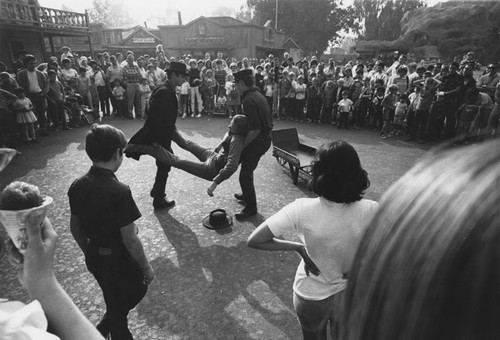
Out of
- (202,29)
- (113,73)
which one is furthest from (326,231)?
(202,29)

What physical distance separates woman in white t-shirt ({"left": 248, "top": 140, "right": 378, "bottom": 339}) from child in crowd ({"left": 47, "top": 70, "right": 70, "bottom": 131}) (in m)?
10.5

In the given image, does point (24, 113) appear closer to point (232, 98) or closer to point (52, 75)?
point (52, 75)

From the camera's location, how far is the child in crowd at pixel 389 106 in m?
10.2

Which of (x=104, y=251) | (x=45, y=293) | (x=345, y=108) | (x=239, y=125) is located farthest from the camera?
(x=345, y=108)

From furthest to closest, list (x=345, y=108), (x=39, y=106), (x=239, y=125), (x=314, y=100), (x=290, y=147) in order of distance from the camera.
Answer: (x=314, y=100)
(x=345, y=108)
(x=39, y=106)
(x=290, y=147)
(x=239, y=125)

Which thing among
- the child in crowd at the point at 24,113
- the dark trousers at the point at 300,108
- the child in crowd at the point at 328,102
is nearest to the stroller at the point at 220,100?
the dark trousers at the point at 300,108

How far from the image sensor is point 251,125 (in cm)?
459

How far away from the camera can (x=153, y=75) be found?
43.5 feet

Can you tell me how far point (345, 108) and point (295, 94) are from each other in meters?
2.16

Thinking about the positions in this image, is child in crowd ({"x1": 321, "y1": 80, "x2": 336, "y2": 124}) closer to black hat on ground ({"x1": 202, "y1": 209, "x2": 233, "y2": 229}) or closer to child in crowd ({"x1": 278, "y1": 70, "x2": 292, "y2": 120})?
child in crowd ({"x1": 278, "y1": 70, "x2": 292, "y2": 120})

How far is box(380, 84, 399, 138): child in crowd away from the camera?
10.2 meters

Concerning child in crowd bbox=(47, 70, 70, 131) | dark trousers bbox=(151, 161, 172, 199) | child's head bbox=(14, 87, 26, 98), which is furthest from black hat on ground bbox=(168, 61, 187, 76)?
child in crowd bbox=(47, 70, 70, 131)

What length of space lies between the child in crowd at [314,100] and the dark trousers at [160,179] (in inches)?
327

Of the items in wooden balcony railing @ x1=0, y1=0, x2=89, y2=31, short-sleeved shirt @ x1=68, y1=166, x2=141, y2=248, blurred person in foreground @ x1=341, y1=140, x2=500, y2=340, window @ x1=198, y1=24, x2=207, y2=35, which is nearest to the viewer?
blurred person in foreground @ x1=341, y1=140, x2=500, y2=340
